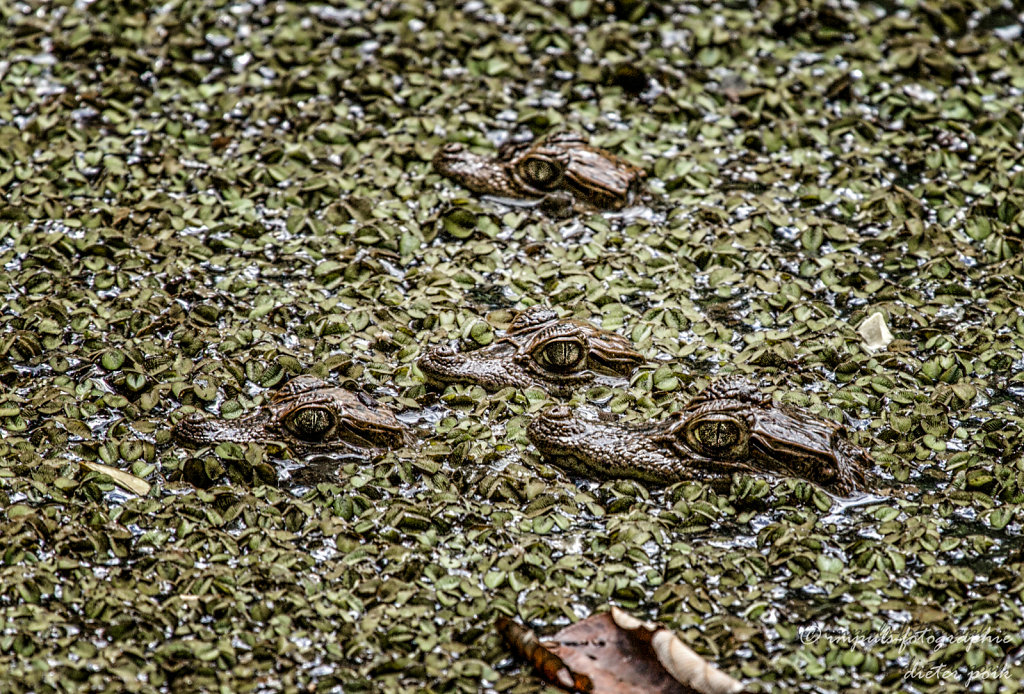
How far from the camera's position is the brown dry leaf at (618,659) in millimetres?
4410

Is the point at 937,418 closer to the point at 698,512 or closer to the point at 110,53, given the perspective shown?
the point at 698,512

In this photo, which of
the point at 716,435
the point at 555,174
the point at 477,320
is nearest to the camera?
the point at 716,435

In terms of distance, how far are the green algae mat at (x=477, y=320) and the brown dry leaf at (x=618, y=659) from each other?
0.11 meters

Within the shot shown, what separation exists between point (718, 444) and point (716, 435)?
0.15 ft

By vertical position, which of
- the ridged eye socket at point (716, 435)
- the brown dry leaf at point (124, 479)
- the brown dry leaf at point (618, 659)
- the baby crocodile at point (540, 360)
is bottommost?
the brown dry leaf at point (124, 479)

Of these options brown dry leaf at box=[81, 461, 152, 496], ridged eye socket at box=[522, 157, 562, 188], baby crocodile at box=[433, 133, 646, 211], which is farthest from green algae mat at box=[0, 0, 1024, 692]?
ridged eye socket at box=[522, 157, 562, 188]

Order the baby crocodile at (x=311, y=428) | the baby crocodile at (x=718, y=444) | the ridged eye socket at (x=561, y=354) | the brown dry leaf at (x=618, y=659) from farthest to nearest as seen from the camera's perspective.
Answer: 1. the ridged eye socket at (x=561, y=354)
2. the baby crocodile at (x=311, y=428)
3. the baby crocodile at (x=718, y=444)
4. the brown dry leaf at (x=618, y=659)

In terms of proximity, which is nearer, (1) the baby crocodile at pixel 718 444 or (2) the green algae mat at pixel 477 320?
(2) the green algae mat at pixel 477 320

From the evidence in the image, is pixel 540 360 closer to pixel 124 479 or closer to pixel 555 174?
pixel 555 174

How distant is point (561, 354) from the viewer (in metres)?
5.72

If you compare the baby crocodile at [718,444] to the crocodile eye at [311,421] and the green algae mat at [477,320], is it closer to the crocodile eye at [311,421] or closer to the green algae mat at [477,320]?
the green algae mat at [477,320]

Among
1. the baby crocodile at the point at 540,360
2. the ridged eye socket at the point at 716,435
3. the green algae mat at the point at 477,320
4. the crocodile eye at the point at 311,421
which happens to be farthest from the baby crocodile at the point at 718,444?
the crocodile eye at the point at 311,421

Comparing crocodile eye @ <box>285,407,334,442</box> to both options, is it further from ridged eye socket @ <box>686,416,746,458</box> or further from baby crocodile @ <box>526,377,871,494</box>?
ridged eye socket @ <box>686,416,746,458</box>

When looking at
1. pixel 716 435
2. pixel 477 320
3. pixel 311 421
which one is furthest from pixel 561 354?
pixel 311 421
